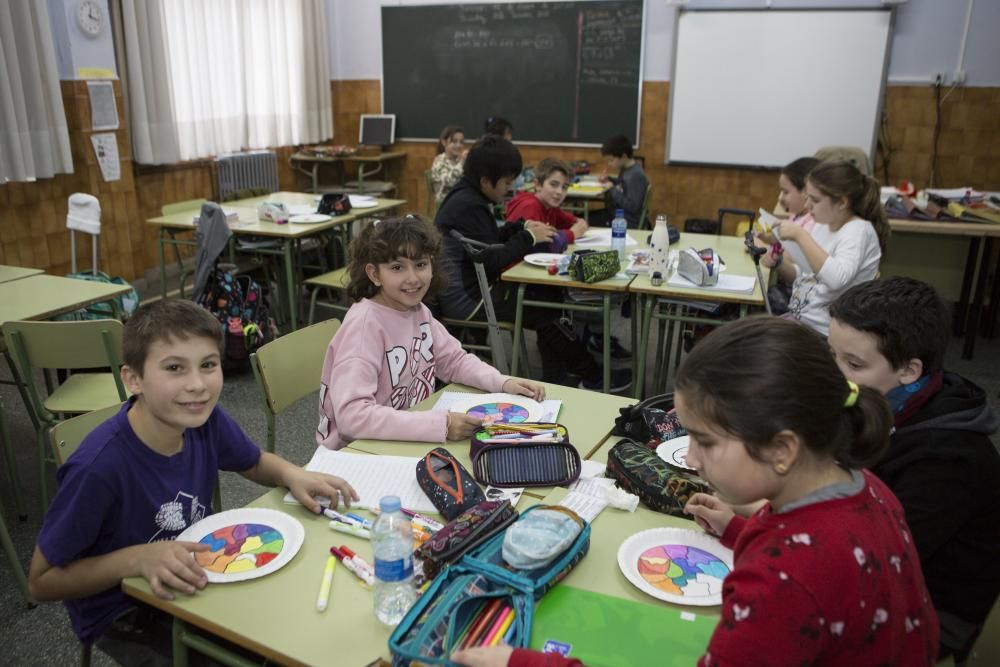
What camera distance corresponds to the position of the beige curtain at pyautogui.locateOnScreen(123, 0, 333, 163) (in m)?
5.50

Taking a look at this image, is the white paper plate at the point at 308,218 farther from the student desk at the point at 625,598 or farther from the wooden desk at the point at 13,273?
the student desk at the point at 625,598

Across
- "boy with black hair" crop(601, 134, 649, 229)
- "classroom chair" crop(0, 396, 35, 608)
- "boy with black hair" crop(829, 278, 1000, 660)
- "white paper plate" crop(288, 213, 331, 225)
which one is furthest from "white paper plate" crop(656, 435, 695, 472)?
"boy with black hair" crop(601, 134, 649, 229)

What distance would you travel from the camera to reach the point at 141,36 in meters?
5.41

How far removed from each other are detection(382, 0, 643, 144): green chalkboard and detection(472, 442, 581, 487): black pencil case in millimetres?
5799

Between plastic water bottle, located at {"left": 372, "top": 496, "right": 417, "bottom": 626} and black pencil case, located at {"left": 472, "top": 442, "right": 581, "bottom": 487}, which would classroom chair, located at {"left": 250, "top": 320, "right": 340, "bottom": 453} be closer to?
black pencil case, located at {"left": 472, "top": 442, "right": 581, "bottom": 487}

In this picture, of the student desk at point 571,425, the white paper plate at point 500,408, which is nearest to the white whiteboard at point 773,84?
the student desk at point 571,425

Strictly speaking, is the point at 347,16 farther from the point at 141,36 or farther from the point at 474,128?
the point at 141,36

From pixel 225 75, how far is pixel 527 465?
235 inches

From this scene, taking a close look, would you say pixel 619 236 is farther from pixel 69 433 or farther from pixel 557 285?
pixel 69 433

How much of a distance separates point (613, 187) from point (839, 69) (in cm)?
233

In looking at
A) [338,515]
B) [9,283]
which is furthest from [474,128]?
[338,515]

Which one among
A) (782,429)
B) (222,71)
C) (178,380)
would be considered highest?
(222,71)

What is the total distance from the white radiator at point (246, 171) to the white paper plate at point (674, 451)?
5356mm

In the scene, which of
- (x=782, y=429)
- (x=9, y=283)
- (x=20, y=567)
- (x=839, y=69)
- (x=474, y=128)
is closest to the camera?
(x=782, y=429)
